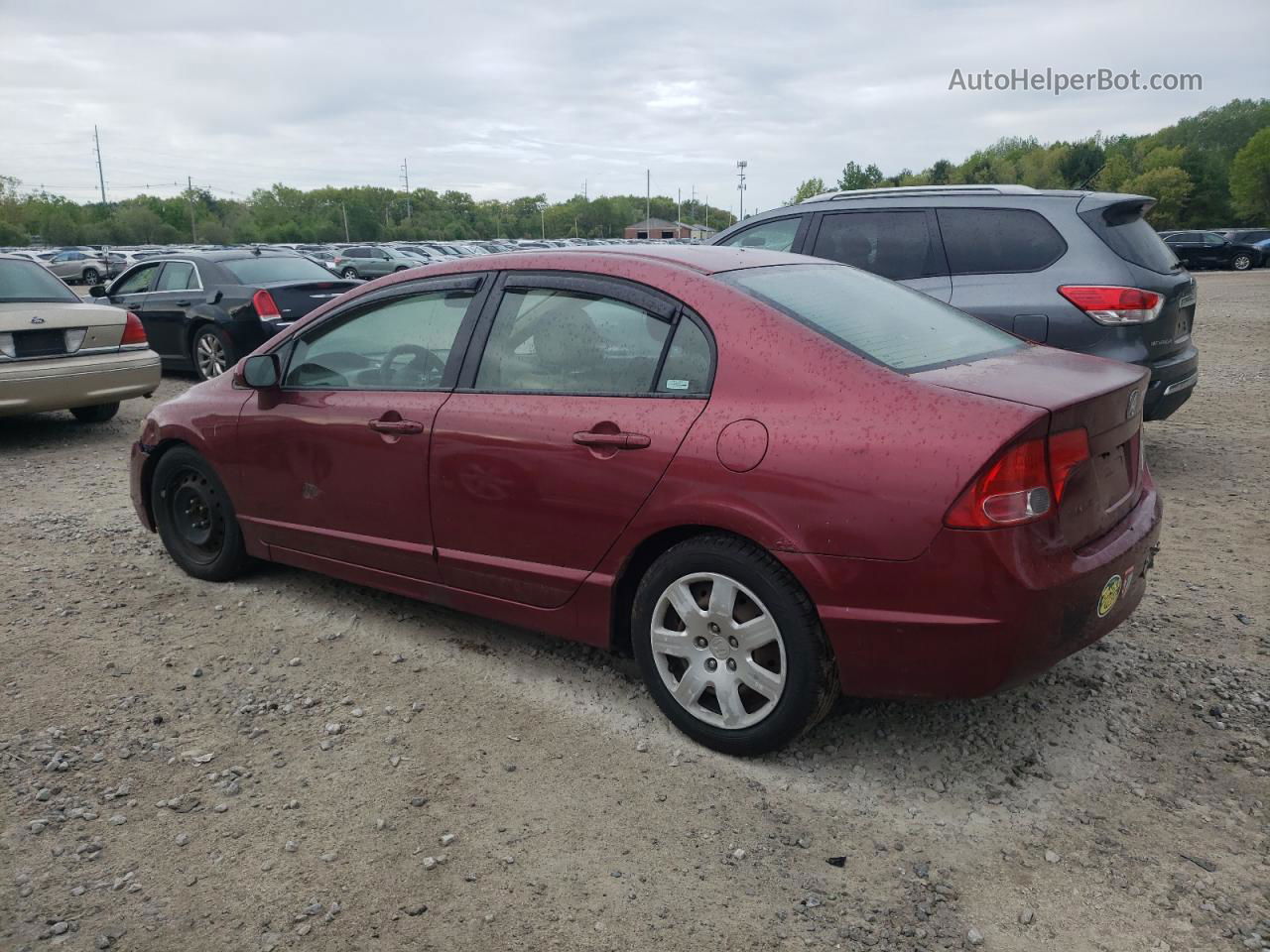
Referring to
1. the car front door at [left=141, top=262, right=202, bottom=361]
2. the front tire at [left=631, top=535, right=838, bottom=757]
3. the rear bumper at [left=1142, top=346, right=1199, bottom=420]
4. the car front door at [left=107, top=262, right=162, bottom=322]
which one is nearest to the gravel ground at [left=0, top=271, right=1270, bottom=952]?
the front tire at [left=631, top=535, right=838, bottom=757]

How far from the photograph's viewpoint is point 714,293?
10.6ft

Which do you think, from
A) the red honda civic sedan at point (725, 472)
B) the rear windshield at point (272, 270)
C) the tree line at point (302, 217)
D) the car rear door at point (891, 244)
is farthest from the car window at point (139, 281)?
the tree line at point (302, 217)

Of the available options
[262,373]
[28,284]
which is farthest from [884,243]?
[28,284]

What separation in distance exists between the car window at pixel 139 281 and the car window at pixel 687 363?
10.6 meters

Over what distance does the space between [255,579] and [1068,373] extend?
12.3 ft

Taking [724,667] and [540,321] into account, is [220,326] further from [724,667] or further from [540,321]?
[724,667]

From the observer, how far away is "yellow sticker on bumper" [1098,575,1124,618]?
9.57ft

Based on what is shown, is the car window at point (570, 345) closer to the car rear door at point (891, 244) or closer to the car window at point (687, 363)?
the car window at point (687, 363)

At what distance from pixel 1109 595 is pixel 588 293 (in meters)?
1.93

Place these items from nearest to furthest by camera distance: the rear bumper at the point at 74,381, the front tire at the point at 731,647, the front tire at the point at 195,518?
the front tire at the point at 731,647, the front tire at the point at 195,518, the rear bumper at the point at 74,381

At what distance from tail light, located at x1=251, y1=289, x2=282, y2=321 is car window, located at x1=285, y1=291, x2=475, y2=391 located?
6.88m

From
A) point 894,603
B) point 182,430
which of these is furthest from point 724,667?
point 182,430

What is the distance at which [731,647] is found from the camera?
3.06m

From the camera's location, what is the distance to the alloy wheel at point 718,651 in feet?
9.86
